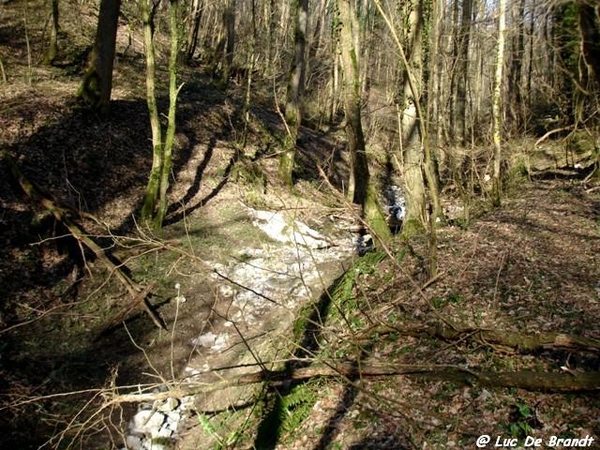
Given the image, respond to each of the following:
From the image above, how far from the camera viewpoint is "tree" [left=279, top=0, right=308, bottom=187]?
1404 centimetres

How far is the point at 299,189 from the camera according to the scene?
1497 centimetres

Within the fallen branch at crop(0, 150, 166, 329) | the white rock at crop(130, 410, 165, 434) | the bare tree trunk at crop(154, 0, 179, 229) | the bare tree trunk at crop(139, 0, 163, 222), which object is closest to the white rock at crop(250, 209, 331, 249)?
the bare tree trunk at crop(154, 0, 179, 229)

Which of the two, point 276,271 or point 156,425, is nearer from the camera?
point 156,425

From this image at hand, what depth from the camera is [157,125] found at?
10.4m

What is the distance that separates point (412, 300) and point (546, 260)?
2465mm

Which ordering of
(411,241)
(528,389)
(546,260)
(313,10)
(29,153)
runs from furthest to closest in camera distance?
1. (313,10)
2. (29,153)
3. (411,241)
4. (546,260)
5. (528,389)

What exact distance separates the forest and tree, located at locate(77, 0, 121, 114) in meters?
0.05

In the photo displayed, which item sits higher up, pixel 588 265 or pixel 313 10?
pixel 313 10

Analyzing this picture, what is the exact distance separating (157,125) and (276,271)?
4.36 metres

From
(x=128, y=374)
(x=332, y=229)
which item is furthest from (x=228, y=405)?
(x=332, y=229)

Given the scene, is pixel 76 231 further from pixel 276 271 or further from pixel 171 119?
pixel 276 271

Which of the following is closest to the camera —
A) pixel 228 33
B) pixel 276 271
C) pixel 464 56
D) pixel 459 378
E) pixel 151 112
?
pixel 459 378

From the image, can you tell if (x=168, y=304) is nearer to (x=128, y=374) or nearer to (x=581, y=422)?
(x=128, y=374)

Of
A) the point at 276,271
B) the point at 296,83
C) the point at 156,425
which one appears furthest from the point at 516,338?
the point at 296,83
